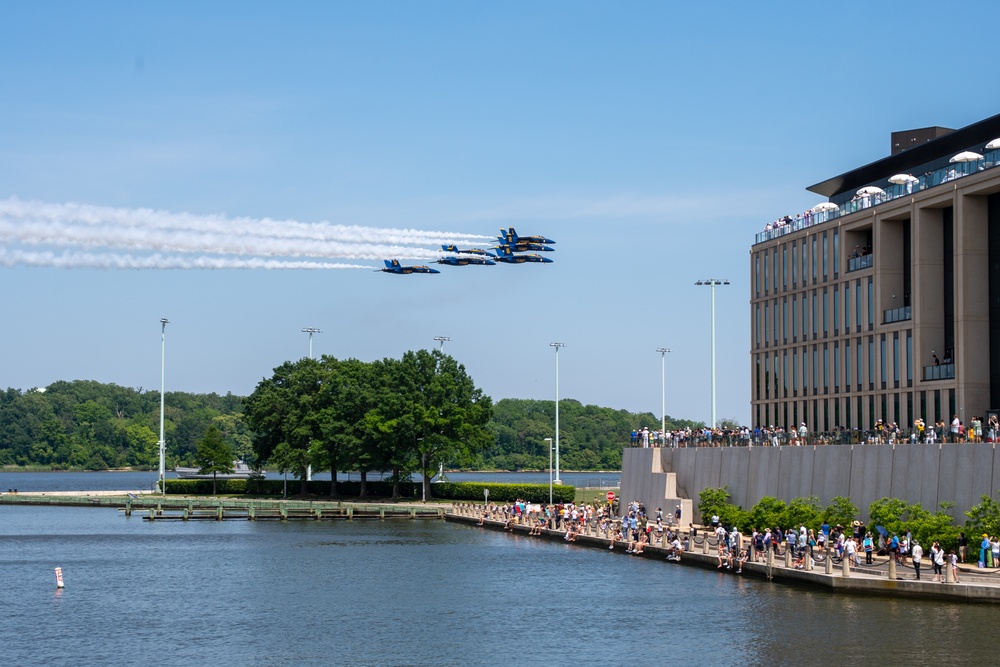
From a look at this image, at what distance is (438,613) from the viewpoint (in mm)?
60969

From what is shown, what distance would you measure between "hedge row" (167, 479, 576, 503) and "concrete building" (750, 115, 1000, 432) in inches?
1047

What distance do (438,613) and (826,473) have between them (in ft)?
94.5

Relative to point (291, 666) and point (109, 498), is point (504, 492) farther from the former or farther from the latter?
point (291, 666)

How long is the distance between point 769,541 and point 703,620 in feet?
46.6

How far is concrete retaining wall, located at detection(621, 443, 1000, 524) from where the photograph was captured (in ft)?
219

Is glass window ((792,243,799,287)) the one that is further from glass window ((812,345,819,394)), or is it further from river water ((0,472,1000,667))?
river water ((0,472,1000,667))

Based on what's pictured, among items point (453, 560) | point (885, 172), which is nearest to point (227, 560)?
point (453, 560)

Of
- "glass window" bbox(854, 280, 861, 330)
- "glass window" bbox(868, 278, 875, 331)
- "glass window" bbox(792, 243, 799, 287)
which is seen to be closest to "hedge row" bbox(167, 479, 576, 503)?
"glass window" bbox(792, 243, 799, 287)

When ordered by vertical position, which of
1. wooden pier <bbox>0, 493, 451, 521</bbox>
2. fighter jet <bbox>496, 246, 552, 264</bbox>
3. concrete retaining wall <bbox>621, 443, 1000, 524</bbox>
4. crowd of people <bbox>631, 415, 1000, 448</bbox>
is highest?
fighter jet <bbox>496, 246, 552, 264</bbox>

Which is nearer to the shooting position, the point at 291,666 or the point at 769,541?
the point at 291,666

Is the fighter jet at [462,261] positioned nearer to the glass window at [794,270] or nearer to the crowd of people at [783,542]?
the crowd of people at [783,542]

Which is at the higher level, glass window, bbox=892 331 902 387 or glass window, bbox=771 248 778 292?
glass window, bbox=771 248 778 292

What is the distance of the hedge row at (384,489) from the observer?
426ft

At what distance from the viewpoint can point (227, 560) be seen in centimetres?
8631
